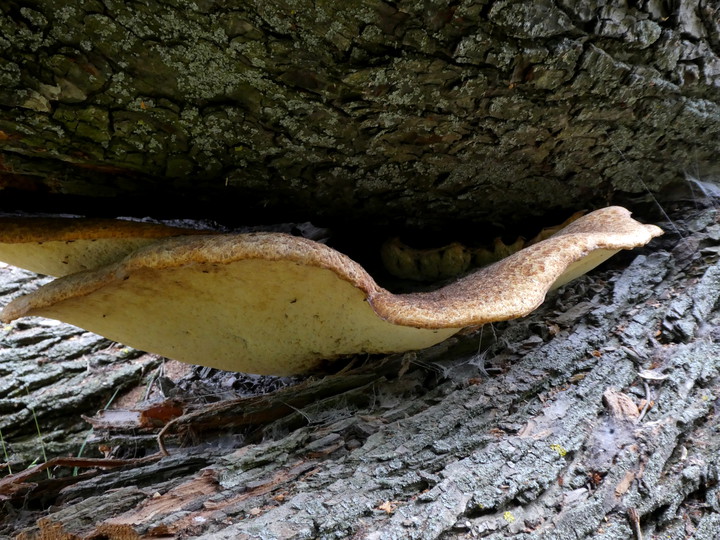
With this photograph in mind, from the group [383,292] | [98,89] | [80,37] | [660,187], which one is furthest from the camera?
[660,187]

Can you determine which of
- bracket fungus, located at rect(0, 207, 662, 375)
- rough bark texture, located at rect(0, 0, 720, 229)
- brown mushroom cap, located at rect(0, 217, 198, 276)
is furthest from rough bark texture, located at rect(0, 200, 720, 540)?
brown mushroom cap, located at rect(0, 217, 198, 276)

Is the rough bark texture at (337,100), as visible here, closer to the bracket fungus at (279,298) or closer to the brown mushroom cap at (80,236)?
the brown mushroom cap at (80,236)

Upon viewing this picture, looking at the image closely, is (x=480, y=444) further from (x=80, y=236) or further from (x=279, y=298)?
(x=80, y=236)

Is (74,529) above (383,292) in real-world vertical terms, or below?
below

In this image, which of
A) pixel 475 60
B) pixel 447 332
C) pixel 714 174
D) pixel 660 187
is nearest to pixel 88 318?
pixel 447 332

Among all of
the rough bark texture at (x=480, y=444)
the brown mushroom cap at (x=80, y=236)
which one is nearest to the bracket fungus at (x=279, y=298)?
the brown mushroom cap at (x=80, y=236)

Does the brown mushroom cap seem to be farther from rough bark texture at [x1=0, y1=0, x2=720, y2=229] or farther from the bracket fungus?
rough bark texture at [x1=0, y1=0, x2=720, y2=229]

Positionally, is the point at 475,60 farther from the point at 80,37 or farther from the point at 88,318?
the point at 88,318
